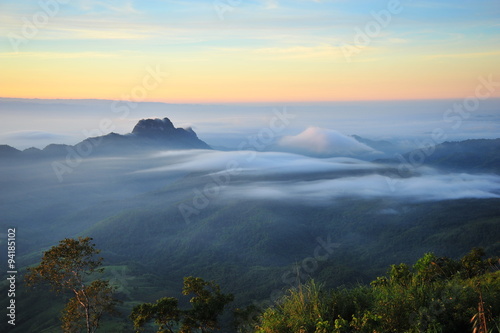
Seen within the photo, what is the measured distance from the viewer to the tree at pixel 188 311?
25.6 meters

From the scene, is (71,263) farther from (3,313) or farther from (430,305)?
(3,313)

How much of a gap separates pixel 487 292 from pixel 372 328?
14.4 feet

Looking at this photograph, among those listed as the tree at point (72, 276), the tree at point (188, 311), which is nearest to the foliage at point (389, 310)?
the tree at point (188, 311)

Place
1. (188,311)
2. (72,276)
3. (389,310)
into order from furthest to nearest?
(188,311), (72,276), (389,310)

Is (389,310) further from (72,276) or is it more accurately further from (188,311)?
(72,276)

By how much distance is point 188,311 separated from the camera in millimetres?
28234

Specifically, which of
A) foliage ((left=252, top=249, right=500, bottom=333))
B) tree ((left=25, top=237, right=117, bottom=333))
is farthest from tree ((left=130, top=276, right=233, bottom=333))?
foliage ((left=252, top=249, right=500, bottom=333))

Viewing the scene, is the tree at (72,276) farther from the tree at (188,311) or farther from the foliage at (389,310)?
the foliage at (389,310)

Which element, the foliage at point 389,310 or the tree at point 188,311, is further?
the tree at point 188,311

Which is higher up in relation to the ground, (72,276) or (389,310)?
(389,310)

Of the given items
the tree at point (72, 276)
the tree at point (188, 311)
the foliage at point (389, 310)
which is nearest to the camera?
the foliage at point (389, 310)

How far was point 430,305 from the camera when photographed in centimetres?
1138

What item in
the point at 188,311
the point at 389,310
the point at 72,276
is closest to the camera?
the point at 389,310

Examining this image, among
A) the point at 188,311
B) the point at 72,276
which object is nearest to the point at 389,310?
the point at 188,311
